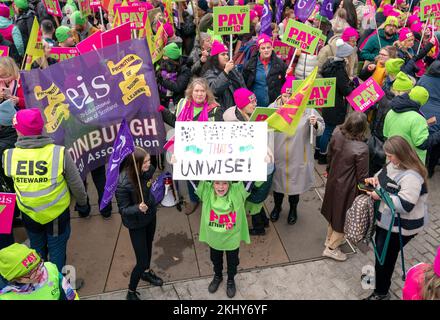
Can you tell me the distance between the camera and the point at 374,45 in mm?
8188

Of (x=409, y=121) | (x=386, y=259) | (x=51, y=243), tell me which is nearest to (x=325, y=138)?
(x=409, y=121)

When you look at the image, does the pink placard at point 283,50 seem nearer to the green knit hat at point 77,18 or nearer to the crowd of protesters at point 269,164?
the crowd of protesters at point 269,164

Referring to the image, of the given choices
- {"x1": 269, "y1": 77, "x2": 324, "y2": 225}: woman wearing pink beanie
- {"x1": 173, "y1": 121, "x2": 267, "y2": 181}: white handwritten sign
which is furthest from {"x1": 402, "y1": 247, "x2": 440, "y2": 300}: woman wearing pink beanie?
{"x1": 269, "y1": 77, "x2": 324, "y2": 225}: woman wearing pink beanie

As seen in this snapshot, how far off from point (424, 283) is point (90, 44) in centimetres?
477

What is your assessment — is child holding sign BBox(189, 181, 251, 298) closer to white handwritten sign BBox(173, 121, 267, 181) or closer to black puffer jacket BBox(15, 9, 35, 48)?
white handwritten sign BBox(173, 121, 267, 181)

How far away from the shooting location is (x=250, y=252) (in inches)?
216

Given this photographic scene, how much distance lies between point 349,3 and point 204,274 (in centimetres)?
694

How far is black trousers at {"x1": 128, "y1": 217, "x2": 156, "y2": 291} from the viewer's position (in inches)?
172

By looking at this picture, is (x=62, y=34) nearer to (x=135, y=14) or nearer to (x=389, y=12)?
(x=135, y=14)

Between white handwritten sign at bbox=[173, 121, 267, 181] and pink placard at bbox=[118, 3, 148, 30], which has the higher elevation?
pink placard at bbox=[118, 3, 148, 30]

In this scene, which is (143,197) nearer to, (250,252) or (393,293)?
(250,252)

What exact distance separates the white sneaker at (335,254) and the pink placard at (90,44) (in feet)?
13.1

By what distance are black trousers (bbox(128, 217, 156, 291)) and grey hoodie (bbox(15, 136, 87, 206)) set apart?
27.8 inches

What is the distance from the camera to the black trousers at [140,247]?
438cm
